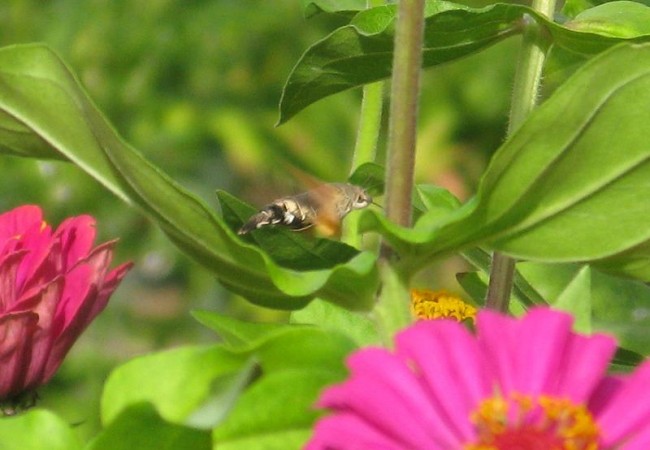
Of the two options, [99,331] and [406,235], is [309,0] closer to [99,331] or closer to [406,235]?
[406,235]

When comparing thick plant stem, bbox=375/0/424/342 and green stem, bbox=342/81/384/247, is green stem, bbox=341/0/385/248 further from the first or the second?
thick plant stem, bbox=375/0/424/342

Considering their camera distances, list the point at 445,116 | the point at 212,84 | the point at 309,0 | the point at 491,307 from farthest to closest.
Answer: the point at 212,84, the point at 445,116, the point at 309,0, the point at 491,307

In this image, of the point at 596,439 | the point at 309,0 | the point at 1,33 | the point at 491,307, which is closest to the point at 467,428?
the point at 596,439

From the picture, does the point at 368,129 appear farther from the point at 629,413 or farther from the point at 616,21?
the point at 629,413

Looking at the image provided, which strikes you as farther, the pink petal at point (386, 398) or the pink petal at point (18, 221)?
the pink petal at point (18, 221)

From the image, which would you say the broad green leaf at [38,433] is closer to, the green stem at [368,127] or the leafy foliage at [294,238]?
the leafy foliage at [294,238]

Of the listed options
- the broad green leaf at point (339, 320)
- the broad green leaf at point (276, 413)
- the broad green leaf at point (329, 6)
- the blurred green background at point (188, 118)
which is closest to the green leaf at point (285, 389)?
the broad green leaf at point (276, 413)
